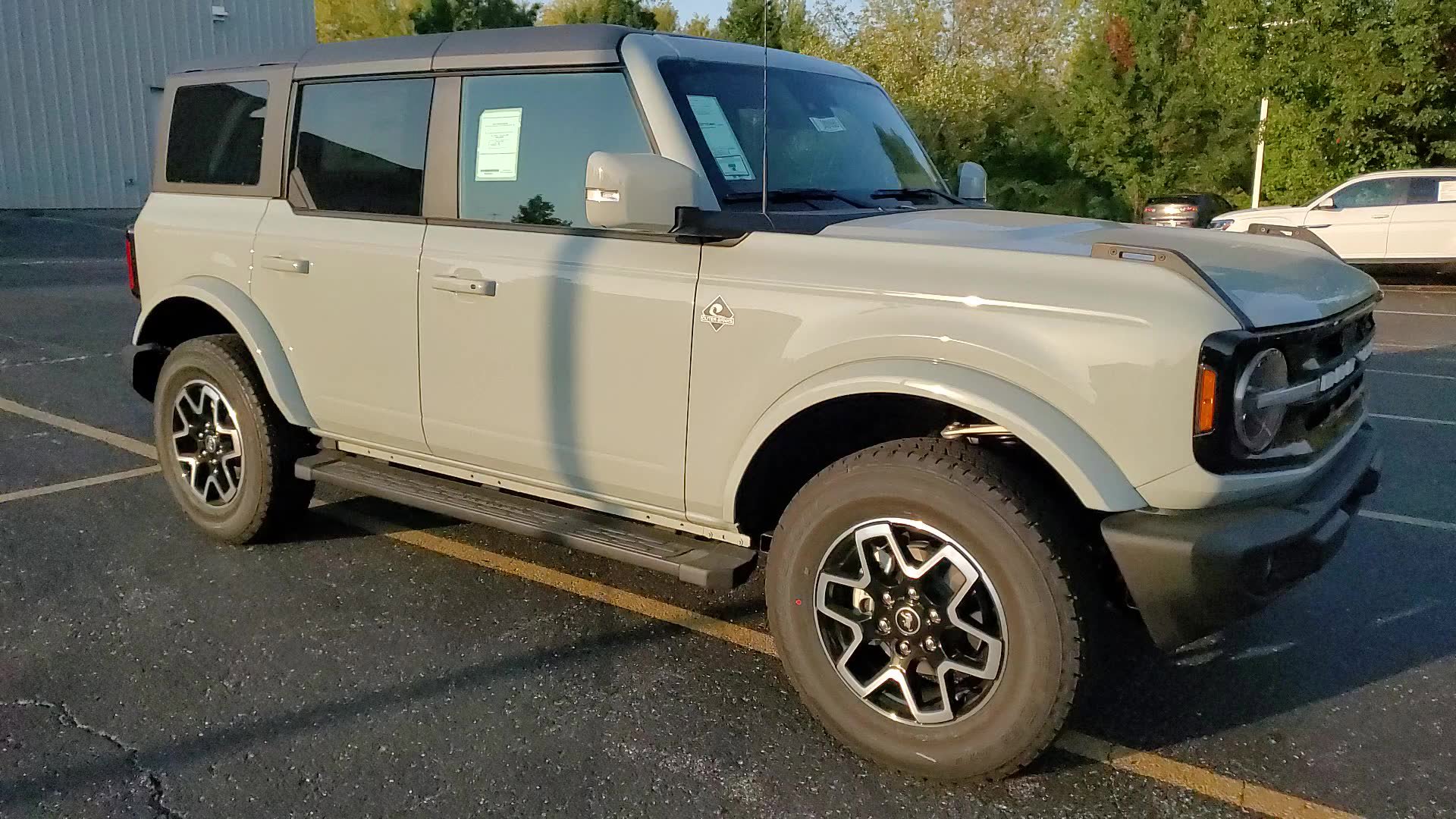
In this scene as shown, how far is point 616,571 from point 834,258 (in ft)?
6.53

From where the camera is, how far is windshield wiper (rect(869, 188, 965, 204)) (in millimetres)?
4160

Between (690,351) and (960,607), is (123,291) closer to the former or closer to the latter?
(690,351)

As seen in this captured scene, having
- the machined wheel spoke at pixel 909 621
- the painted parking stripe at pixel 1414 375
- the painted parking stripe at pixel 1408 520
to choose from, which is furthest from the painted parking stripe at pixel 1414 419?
the machined wheel spoke at pixel 909 621

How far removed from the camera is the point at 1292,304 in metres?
2.94

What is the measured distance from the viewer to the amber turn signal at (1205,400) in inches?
105

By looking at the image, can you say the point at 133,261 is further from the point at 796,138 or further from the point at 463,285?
the point at 796,138

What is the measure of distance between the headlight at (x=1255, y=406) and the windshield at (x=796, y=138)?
1.45 metres

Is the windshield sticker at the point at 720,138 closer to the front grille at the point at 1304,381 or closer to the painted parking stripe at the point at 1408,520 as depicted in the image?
the front grille at the point at 1304,381

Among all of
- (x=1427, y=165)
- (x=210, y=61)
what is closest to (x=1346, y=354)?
(x=210, y=61)

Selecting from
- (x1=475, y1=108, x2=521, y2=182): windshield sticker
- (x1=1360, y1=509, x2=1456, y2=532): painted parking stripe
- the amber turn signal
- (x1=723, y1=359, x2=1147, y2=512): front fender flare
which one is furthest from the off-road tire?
(x1=1360, y1=509, x2=1456, y2=532): painted parking stripe

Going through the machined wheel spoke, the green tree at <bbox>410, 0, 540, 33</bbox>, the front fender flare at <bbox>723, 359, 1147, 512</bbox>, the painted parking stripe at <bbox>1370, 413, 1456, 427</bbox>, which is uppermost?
the green tree at <bbox>410, 0, 540, 33</bbox>

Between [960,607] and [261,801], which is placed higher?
[960,607]

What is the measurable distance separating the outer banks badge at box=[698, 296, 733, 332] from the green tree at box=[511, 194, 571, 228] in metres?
0.76

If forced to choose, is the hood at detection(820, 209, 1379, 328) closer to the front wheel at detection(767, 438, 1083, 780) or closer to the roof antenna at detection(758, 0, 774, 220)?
the roof antenna at detection(758, 0, 774, 220)
